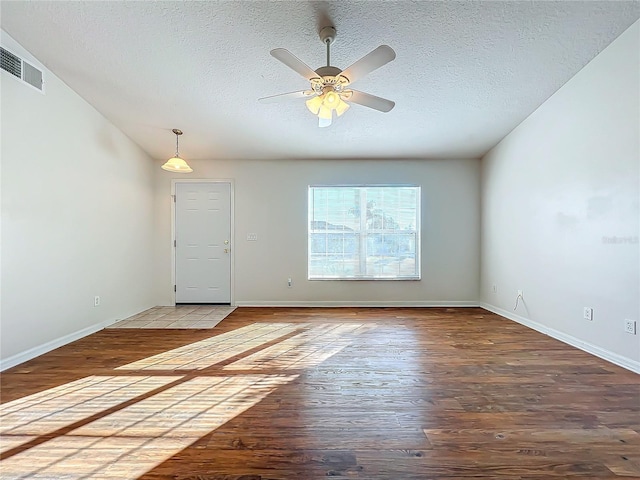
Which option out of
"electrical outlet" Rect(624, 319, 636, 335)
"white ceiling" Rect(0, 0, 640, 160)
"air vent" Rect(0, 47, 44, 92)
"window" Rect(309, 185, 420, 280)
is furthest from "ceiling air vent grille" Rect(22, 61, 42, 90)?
"electrical outlet" Rect(624, 319, 636, 335)

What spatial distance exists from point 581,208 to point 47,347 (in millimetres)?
5177

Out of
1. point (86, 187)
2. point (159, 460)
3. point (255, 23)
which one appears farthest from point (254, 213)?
point (159, 460)

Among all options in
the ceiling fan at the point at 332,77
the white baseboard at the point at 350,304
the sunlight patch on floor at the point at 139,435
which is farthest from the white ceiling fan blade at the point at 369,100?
the white baseboard at the point at 350,304

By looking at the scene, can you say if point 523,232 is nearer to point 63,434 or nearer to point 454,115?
point 454,115

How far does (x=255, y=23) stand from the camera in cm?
251

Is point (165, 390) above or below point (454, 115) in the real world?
below

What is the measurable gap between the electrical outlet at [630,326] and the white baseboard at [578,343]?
22cm

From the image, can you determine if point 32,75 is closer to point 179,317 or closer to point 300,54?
point 300,54

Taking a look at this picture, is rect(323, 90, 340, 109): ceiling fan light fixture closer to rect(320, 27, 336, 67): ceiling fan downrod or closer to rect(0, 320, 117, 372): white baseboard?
rect(320, 27, 336, 67): ceiling fan downrod

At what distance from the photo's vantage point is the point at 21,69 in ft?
8.99

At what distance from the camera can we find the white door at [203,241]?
5297mm

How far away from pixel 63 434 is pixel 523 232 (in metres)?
4.70

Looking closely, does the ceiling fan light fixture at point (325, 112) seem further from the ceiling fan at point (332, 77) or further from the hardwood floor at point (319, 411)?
the hardwood floor at point (319, 411)

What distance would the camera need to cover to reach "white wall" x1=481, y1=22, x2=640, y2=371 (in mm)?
2615
